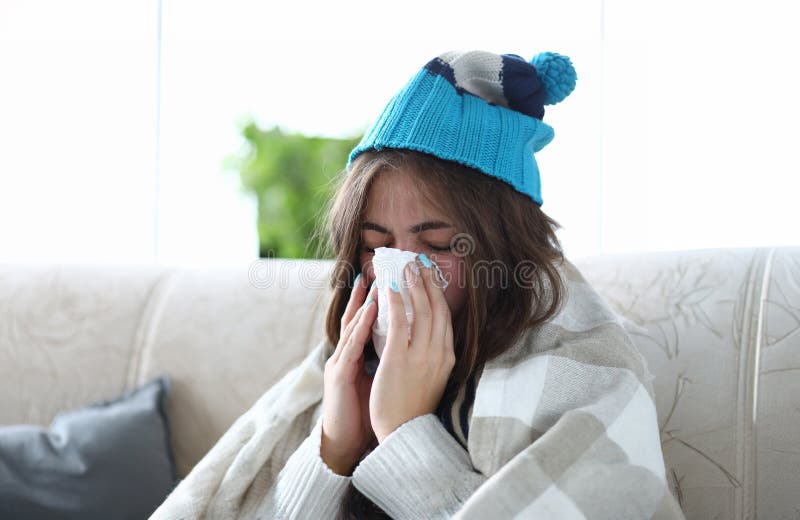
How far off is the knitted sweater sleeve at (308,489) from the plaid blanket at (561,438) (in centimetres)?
4

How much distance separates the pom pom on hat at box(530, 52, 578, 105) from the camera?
3.14ft

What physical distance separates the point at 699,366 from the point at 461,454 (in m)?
0.41

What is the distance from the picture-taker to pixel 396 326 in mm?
886

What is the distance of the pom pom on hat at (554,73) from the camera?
96cm

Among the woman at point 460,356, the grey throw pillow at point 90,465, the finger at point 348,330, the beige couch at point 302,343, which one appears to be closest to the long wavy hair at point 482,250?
the woman at point 460,356

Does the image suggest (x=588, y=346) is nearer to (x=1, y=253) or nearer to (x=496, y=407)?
(x=496, y=407)

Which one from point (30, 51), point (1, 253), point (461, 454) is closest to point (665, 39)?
point (461, 454)

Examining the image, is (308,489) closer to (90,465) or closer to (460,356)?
(460,356)

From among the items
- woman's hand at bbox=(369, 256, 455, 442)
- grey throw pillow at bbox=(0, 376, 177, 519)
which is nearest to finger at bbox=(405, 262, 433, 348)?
woman's hand at bbox=(369, 256, 455, 442)

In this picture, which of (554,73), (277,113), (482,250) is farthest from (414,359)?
(277,113)

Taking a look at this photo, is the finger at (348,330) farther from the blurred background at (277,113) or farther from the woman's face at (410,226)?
the blurred background at (277,113)

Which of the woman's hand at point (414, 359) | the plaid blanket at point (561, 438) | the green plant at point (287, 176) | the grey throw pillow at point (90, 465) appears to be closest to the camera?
the plaid blanket at point (561, 438)

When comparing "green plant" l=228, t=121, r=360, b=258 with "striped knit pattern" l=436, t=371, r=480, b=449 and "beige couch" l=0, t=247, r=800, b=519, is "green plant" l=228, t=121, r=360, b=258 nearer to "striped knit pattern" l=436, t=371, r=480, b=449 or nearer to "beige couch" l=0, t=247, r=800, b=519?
"beige couch" l=0, t=247, r=800, b=519

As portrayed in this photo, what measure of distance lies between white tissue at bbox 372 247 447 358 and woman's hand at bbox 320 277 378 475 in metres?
0.02
